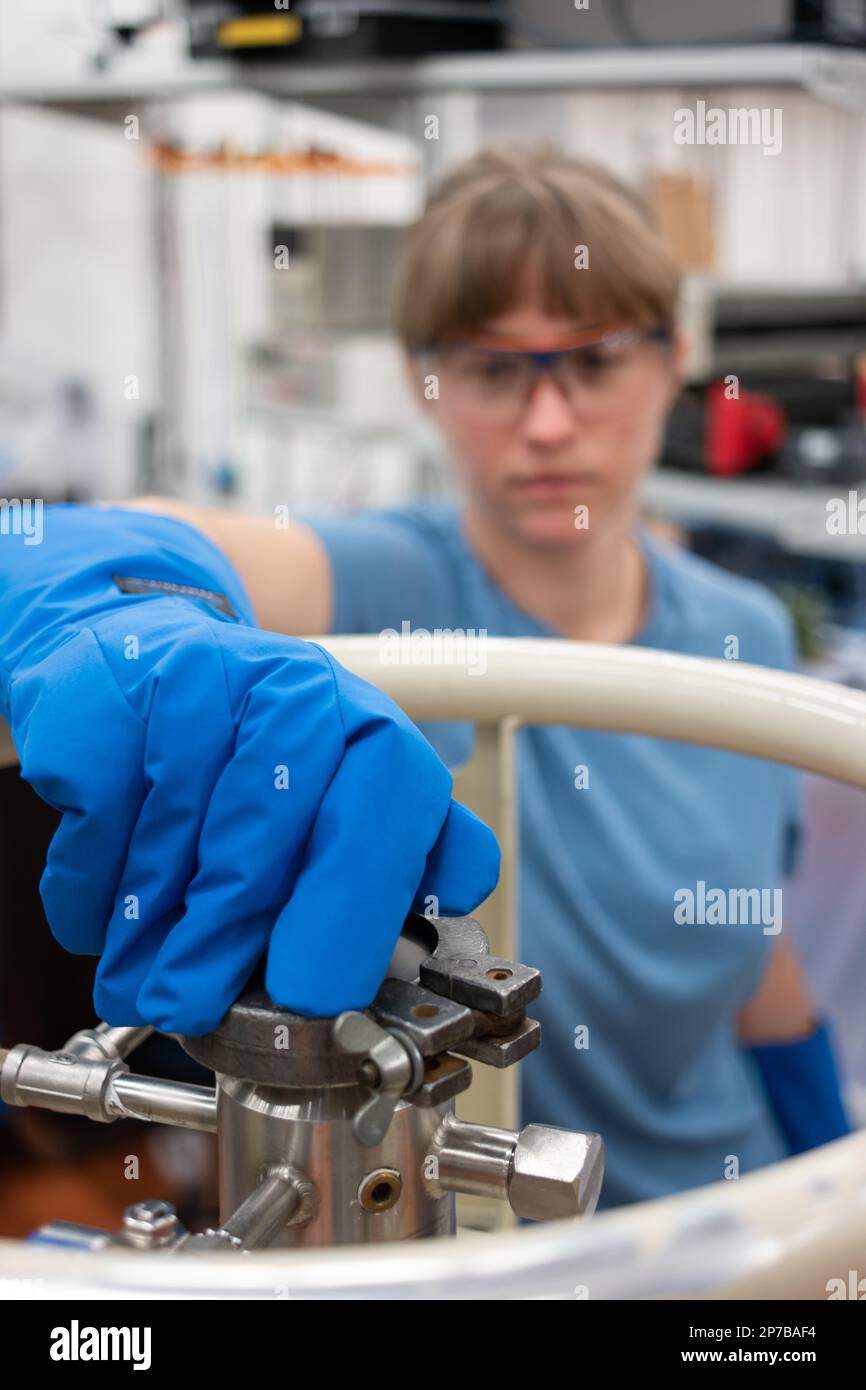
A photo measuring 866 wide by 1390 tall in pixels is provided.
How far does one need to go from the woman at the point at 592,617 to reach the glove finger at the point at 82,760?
0.45 metres

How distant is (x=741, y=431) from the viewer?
1570 millimetres

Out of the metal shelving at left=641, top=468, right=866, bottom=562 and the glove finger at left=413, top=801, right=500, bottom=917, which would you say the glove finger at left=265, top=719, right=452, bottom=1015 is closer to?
the glove finger at left=413, top=801, right=500, bottom=917

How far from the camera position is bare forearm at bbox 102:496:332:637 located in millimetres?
763

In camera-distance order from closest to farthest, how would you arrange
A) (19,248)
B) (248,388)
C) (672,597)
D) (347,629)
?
(347,629)
(672,597)
(248,388)
(19,248)

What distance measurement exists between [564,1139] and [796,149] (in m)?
2.52

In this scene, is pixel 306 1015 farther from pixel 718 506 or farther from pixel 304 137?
pixel 304 137

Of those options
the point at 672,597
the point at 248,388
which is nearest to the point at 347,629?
the point at 672,597

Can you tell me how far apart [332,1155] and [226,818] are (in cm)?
8

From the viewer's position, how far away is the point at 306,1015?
0.94 ft

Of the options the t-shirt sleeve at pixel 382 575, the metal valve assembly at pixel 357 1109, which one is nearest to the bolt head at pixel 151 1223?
the metal valve assembly at pixel 357 1109

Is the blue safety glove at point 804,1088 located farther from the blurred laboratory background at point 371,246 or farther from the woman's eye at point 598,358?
the woman's eye at point 598,358

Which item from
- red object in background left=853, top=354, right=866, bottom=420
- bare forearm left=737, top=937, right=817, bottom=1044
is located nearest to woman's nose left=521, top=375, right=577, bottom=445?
bare forearm left=737, top=937, right=817, bottom=1044

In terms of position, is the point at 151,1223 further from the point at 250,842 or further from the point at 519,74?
the point at 519,74

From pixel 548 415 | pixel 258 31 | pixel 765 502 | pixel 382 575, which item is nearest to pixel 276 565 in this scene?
pixel 382 575
